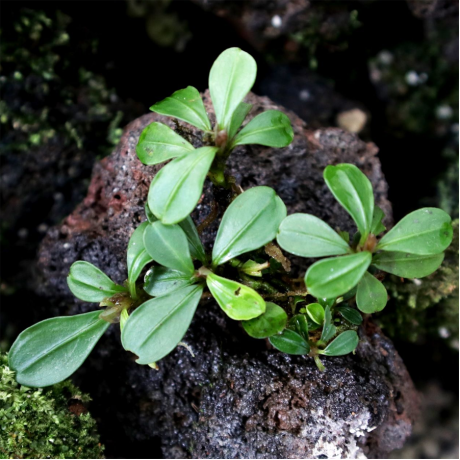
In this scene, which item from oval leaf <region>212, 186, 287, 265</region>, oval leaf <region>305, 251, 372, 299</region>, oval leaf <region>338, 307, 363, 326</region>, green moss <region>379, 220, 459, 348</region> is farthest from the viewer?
green moss <region>379, 220, 459, 348</region>

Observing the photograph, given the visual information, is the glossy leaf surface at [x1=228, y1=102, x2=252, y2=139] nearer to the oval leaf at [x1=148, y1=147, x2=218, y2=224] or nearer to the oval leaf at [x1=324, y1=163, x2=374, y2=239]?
the oval leaf at [x1=148, y1=147, x2=218, y2=224]

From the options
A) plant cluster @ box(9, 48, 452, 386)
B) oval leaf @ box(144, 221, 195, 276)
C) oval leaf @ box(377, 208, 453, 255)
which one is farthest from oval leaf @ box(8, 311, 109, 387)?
oval leaf @ box(377, 208, 453, 255)

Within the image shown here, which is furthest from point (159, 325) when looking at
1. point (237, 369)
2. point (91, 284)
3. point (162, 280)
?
point (237, 369)

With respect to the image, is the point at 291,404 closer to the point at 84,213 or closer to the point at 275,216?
the point at 275,216

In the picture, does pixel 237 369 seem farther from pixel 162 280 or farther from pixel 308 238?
pixel 308 238

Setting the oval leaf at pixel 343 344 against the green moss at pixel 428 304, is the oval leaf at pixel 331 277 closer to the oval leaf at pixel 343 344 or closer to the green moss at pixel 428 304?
the oval leaf at pixel 343 344

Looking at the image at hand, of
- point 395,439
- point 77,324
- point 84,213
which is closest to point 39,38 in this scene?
point 84,213

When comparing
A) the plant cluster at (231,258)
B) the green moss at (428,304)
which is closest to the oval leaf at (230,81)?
the plant cluster at (231,258)
